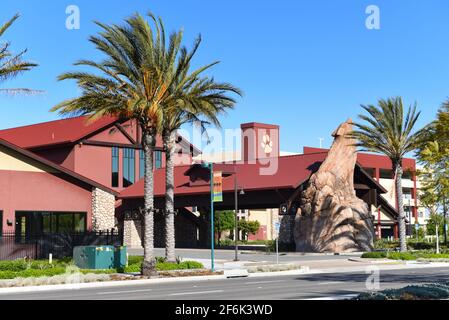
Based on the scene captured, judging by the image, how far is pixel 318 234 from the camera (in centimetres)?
4819

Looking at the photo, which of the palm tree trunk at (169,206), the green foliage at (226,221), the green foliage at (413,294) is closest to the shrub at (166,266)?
the palm tree trunk at (169,206)

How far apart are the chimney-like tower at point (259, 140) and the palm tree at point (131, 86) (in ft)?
224

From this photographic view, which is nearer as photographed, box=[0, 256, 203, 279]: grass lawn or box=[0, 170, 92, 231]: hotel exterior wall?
box=[0, 256, 203, 279]: grass lawn

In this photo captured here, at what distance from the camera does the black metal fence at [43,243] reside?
35.3 meters

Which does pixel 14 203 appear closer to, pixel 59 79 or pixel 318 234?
pixel 59 79

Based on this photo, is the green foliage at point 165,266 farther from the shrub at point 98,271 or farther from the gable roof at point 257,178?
the gable roof at point 257,178

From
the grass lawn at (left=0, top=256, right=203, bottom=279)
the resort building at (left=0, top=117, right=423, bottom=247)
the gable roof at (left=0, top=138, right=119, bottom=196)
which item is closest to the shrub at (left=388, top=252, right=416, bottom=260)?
the resort building at (left=0, top=117, right=423, bottom=247)

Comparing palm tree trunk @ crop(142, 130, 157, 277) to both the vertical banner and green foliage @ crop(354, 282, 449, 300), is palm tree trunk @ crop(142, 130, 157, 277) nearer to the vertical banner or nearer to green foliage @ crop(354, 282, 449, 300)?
the vertical banner

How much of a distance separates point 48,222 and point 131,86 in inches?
643

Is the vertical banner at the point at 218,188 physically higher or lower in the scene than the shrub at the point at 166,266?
higher

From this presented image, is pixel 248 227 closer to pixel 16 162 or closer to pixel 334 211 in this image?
pixel 334 211

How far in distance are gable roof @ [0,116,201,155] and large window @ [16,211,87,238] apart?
50.7ft

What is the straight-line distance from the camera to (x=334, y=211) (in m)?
47.9

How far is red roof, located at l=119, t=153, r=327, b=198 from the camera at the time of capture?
50.9m
